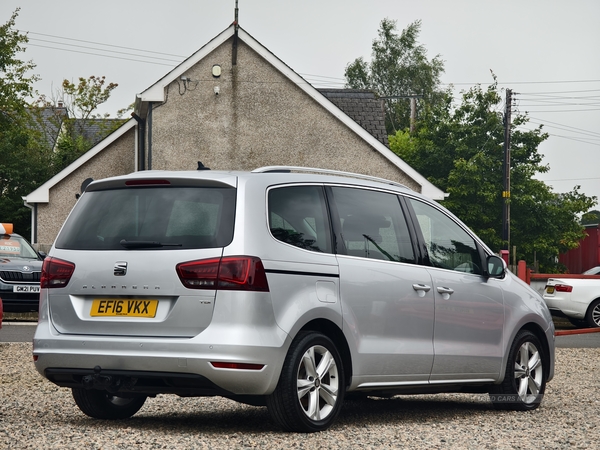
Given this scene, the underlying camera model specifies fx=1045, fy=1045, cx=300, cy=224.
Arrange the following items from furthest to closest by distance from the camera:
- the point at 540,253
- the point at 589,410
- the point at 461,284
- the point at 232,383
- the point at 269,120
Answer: the point at 540,253 → the point at 269,120 → the point at 589,410 → the point at 461,284 → the point at 232,383

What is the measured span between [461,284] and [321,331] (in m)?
1.82

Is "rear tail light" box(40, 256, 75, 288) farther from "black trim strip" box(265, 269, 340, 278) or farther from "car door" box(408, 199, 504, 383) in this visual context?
"car door" box(408, 199, 504, 383)

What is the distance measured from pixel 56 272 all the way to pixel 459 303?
10.7 feet

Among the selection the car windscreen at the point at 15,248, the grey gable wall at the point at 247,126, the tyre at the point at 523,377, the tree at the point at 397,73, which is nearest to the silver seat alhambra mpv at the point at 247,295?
the tyre at the point at 523,377

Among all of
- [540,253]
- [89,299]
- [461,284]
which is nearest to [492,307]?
[461,284]

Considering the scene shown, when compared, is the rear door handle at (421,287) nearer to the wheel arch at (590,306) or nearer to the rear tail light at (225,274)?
the rear tail light at (225,274)

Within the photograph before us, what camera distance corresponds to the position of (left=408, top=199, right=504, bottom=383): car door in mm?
8320

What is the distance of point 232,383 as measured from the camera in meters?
6.59

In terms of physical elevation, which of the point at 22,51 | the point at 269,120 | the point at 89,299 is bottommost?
the point at 89,299

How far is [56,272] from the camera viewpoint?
720 centimetres

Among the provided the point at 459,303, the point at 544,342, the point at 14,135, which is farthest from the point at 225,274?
the point at 14,135

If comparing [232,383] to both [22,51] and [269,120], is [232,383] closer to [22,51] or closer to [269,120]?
[269,120]

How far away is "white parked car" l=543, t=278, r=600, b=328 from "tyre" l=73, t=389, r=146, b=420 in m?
17.2

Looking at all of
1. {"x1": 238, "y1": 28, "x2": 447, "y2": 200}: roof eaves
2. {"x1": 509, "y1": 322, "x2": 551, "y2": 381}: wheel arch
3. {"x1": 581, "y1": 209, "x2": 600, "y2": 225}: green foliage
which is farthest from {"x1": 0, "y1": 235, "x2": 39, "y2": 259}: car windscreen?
{"x1": 581, "y1": 209, "x2": 600, "y2": 225}: green foliage
